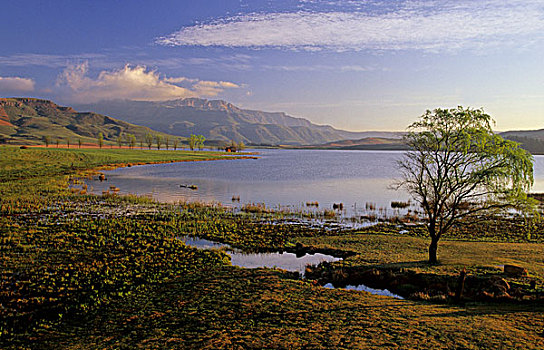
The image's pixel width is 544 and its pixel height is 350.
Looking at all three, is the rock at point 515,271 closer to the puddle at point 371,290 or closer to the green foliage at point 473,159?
the green foliage at point 473,159

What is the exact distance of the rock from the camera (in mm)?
22656

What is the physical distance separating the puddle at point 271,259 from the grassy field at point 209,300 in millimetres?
1674

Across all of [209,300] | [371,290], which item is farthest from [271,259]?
[209,300]

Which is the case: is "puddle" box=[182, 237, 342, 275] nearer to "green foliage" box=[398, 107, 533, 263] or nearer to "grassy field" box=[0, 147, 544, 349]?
"grassy field" box=[0, 147, 544, 349]

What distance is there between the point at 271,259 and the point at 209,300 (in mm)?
11400

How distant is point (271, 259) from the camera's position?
29.5m

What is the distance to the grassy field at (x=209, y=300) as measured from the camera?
14.4 meters

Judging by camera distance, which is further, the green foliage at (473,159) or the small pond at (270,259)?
the small pond at (270,259)

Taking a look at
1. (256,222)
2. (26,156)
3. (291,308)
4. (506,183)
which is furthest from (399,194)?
(26,156)

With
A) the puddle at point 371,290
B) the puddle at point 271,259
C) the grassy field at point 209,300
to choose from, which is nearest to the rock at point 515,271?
the grassy field at point 209,300

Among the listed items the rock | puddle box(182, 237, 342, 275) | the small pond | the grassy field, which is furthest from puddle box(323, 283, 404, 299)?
the rock

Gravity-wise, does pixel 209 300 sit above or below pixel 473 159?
below

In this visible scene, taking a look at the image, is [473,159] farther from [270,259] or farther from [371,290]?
[270,259]

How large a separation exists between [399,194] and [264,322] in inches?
2517
